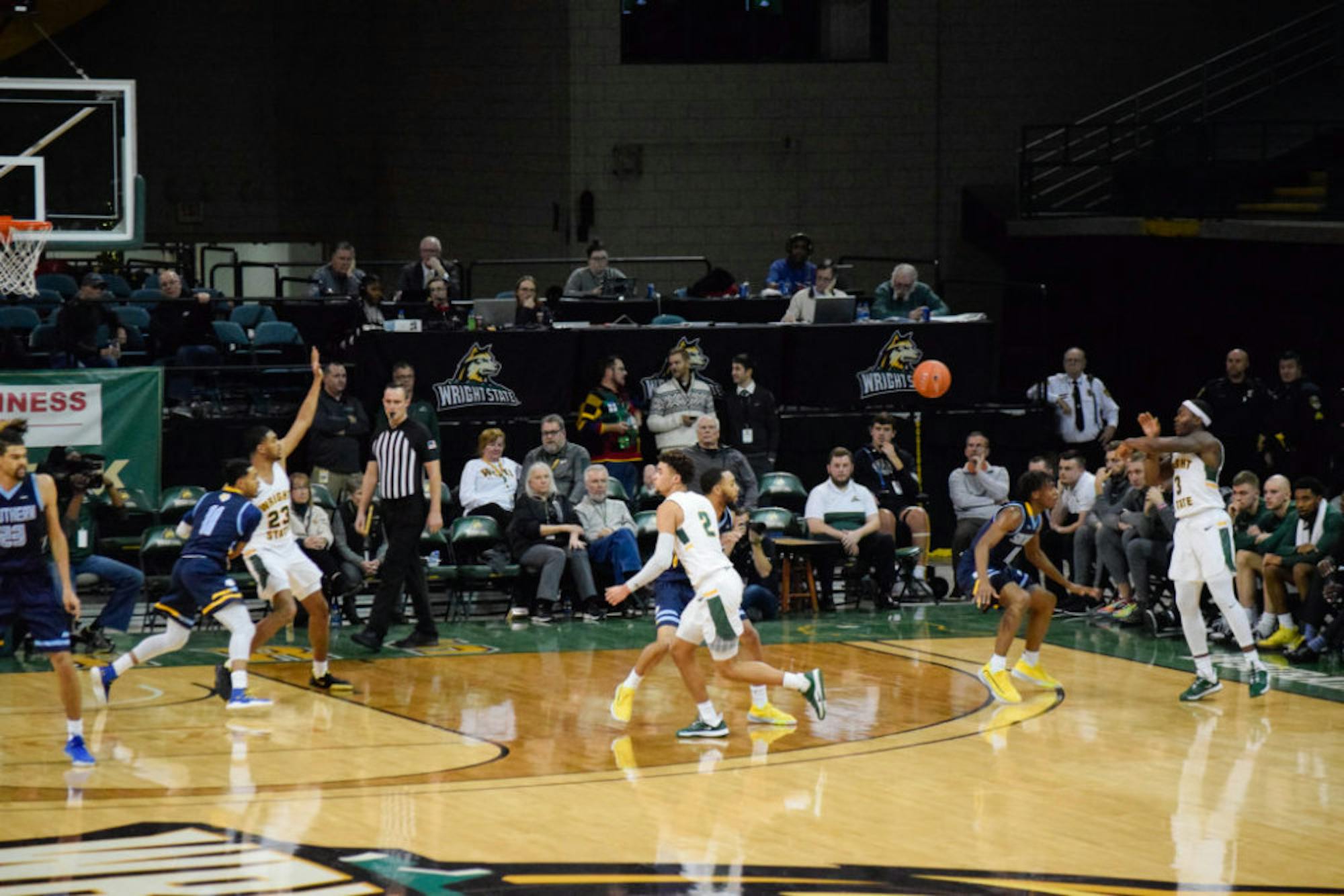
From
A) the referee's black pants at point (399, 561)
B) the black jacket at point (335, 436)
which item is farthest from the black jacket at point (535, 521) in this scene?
the referee's black pants at point (399, 561)

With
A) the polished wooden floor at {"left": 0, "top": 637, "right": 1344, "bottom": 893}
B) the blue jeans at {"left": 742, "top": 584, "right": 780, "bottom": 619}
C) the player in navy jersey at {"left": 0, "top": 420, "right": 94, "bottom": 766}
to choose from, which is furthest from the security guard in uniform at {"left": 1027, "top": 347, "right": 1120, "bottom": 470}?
the player in navy jersey at {"left": 0, "top": 420, "right": 94, "bottom": 766}

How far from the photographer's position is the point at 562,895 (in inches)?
338

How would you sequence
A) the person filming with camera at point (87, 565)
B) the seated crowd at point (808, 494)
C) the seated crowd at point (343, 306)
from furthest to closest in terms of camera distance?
the seated crowd at point (343, 306), the seated crowd at point (808, 494), the person filming with camera at point (87, 565)

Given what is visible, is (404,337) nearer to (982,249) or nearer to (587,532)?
(587,532)

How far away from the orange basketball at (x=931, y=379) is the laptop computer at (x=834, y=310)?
2.88ft

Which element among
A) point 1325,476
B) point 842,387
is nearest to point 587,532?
point 842,387

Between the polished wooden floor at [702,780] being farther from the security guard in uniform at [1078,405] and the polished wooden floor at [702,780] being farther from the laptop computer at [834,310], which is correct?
the laptop computer at [834,310]

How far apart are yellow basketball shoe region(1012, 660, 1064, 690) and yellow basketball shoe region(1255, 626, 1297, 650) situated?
233 cm

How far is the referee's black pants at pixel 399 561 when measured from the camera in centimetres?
1483

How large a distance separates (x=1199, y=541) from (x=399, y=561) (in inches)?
223

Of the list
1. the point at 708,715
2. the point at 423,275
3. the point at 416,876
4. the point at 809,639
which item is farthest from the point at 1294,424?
the point at 416,876

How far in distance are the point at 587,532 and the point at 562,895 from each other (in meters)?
8.45

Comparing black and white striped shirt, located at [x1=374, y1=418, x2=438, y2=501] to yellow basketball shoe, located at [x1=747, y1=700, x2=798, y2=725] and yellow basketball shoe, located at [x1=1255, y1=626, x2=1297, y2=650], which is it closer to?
yellow basketball shoe, located at [x1=747, y1=700, x2=798, y2=725]

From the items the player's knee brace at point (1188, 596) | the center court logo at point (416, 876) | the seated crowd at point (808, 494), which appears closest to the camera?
the center court logo at point (416, 876)
